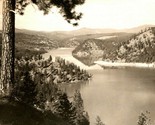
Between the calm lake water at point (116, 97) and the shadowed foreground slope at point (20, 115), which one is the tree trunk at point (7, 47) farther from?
the calm lake water at point (116, 97)

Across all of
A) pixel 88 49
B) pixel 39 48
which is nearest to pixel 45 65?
pixel 39 48

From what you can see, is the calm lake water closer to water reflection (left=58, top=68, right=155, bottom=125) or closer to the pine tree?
water reflection (left=58, top=68, right=155, bottom=125)

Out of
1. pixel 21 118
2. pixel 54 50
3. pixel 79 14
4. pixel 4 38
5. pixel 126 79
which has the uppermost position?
pixel 79 14

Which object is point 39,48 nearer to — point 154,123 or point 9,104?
point 154,123

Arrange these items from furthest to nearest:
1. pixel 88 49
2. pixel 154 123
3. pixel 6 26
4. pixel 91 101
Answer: pixel 88 49, pixel 91 101, pixel 154 123, pixel 6 26

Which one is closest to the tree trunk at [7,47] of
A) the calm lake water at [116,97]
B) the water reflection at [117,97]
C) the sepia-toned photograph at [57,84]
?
the sepia-toned photograph at [57,84]

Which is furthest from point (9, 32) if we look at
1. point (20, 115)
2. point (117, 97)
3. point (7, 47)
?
point (117, 97)

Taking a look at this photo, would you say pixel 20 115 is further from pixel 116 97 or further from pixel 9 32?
pixel 116 97
